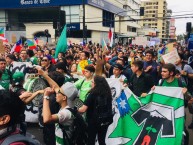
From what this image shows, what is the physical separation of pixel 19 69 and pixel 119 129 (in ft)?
11.4

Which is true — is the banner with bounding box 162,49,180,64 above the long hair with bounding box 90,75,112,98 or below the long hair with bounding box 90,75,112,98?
above

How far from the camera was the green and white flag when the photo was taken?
187 inches

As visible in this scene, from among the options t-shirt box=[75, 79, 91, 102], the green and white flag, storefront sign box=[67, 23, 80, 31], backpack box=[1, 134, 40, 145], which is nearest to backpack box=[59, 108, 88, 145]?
backpack box=[1, 134, 40, 145]

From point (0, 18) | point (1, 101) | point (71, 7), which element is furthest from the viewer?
point (0, 18)

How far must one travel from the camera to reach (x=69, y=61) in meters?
8.85

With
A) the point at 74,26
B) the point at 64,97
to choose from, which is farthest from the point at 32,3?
the point at 64,97

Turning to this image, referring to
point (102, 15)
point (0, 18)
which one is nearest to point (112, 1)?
point (102, 15)

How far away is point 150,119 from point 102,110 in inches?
37.5

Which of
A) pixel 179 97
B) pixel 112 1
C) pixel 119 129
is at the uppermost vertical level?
pixel 112 1

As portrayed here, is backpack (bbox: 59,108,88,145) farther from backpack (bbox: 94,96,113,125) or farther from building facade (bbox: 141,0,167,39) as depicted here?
building facade (bbox: 141,0,167,39)

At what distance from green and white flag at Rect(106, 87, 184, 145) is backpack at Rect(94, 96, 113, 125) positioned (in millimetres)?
701

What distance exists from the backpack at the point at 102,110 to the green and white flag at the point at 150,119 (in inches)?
27.6

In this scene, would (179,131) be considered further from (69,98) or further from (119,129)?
(69,98)

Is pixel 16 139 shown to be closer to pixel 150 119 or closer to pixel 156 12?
pixel 150 119
